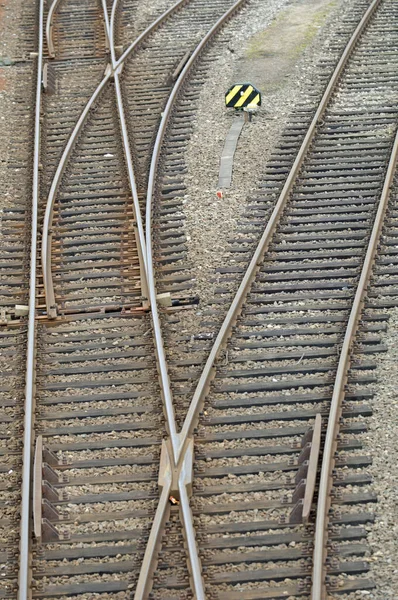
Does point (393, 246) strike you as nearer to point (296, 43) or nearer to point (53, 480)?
point (53, 480)

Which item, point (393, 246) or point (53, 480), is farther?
point (393, 246)

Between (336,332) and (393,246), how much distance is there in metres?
1.94

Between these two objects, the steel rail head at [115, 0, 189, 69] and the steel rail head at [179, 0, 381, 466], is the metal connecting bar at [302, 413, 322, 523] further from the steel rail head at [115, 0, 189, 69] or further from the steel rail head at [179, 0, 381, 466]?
the steel rail head at [115, 0, 189, 69]

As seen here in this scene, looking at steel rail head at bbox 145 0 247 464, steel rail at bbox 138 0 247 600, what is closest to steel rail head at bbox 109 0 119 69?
steel rail head at bbox 145 0 247 464

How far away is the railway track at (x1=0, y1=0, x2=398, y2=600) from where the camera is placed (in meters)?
8.43

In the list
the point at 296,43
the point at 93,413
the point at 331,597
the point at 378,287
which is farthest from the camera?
the point at 296,43

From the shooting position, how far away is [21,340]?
11.4 meters

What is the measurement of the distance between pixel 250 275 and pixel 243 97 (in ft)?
18.1

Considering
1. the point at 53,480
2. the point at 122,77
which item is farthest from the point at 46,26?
the point at 53,480

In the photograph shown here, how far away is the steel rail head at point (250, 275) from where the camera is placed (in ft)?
32.4

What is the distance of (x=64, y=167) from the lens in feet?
50.2

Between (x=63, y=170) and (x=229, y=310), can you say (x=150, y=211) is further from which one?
(x=229, y=310)

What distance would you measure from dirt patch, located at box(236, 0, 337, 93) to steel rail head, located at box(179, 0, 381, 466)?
112 centimetres

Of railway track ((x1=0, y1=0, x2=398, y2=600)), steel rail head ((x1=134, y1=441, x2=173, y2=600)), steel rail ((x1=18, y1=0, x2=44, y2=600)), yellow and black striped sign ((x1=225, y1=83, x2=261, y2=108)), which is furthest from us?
yellow and black striped sign ((x1=225, y1=83, x2=261, y2=108))
